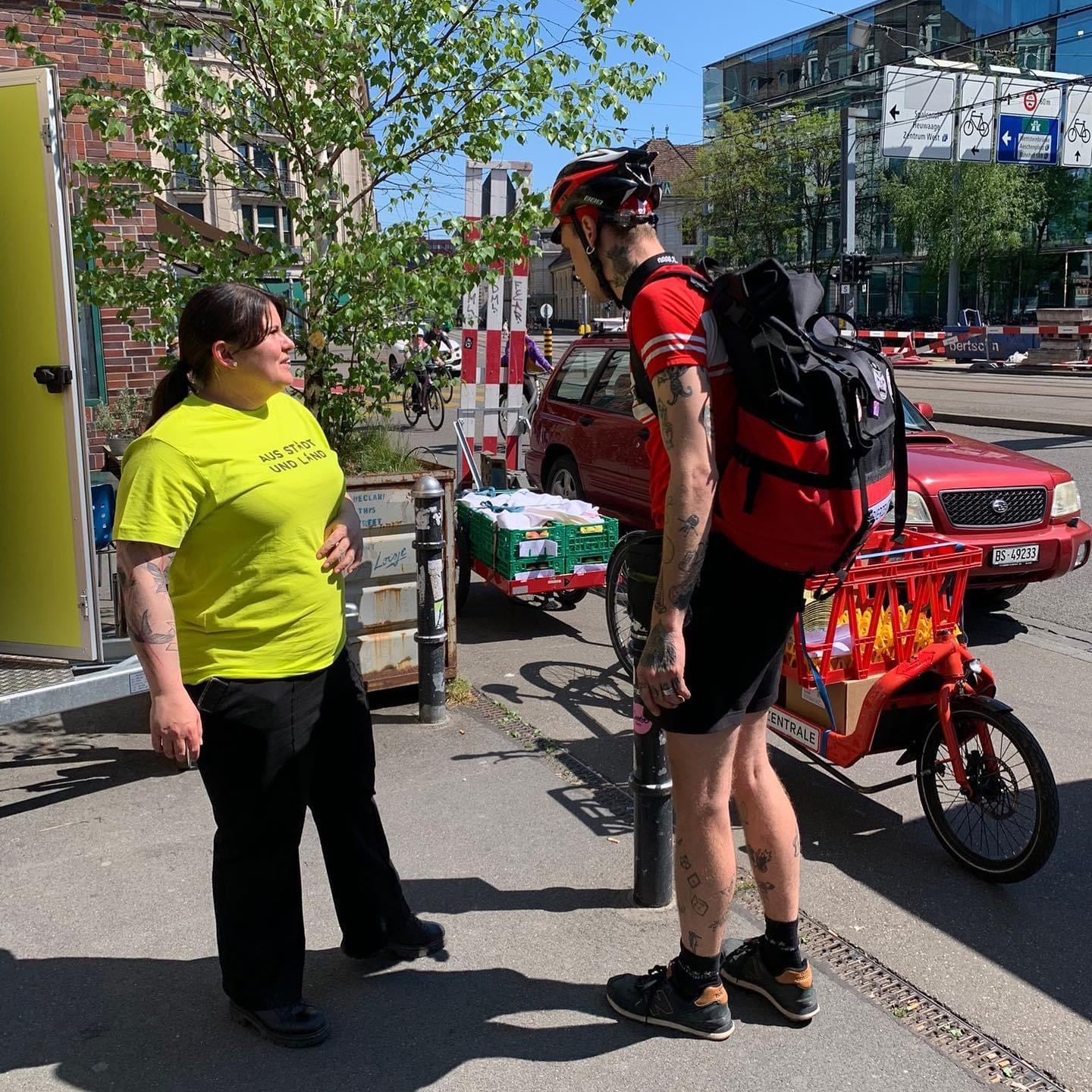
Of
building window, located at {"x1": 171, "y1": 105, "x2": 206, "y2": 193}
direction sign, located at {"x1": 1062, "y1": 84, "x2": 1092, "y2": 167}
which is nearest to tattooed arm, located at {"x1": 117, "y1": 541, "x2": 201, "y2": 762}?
building window, located at {"x1": 171, "y1": 105, "x2": 206, "y2": 193}

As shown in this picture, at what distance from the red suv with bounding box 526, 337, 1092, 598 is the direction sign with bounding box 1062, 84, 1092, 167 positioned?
28.1 m

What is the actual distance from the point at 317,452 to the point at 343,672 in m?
0.60

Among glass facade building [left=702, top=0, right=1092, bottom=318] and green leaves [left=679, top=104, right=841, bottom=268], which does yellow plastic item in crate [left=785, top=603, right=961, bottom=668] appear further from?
green leaves [left=679, top=104, right=841, bottom=268]

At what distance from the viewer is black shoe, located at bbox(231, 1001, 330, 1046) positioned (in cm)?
291

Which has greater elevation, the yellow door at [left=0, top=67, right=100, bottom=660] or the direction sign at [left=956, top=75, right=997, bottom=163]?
the direction sign at [left=956, top=75, right=997, bottom=163]

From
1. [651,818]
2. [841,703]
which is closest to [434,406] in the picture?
[841,703]

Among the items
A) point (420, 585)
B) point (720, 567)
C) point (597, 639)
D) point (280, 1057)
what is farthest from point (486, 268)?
point (280, 1057)

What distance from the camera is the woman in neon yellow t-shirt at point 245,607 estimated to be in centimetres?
262

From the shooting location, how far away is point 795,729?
430cm

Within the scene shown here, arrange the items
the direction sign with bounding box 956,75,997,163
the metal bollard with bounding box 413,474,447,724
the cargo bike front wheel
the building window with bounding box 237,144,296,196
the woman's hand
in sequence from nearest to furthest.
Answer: the woman's hand → the cargo bike front wheel → the metal bollard with bounding box 413,474,447,724 → the building window with bounding box 237,144,296,196 → the direction sign with bounding box 956,75,997,163

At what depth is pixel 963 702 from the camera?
3.86 metres

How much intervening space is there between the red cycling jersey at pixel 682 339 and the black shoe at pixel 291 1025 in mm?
1595

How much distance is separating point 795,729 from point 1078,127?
1332 inches

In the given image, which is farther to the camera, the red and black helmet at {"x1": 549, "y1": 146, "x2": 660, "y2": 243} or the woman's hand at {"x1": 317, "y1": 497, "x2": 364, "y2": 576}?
the woman's hand at {"x1": 317, "y1": 497, "x2": 364, "y2": 576}
